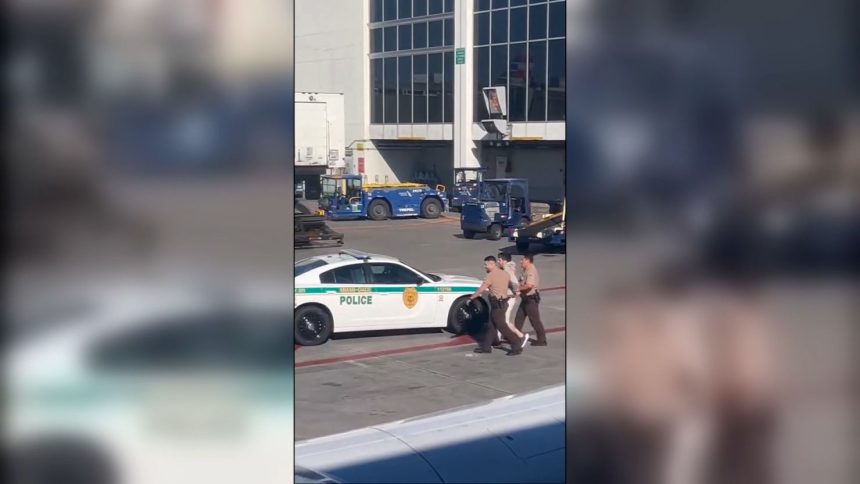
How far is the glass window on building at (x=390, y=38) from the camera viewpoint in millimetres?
39812

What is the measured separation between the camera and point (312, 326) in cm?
1198

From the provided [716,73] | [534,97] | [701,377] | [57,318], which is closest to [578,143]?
[716,73]

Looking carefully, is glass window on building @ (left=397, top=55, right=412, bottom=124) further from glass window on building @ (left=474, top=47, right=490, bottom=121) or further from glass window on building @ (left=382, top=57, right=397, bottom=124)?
glass window on building @ (left=474, top=47, right=490, bottom=121)

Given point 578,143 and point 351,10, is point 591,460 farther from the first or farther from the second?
point 351,10

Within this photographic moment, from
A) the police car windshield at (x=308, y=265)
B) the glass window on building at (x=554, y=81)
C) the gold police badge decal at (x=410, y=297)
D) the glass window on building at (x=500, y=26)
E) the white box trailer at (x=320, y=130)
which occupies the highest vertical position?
the glass window on building at (x=500, y=26)

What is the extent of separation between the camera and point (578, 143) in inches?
105

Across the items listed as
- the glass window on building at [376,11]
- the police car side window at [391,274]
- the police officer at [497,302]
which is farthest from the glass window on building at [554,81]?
the police officer at [497,302]

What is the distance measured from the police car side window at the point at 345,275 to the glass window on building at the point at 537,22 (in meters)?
23.5

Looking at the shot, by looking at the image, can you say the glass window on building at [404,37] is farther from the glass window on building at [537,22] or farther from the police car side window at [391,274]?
the police car side window at [391,274]

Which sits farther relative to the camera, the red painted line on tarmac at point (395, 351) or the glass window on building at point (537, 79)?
the glass window on building at point (537, 79)

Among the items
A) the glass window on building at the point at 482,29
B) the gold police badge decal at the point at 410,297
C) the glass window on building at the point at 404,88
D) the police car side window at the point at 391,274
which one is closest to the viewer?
the police car side window at the point at 391,274

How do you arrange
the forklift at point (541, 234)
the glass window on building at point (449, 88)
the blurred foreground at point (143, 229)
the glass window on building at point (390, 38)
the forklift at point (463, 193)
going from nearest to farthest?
1. the blurred foreground at point (143, 229)
2. the forklift at point (541, 234)
3. the forklift at point (463, 193)
4. the glass window on building at point (449, 88)
5. the glass window on building at point (390, 38)

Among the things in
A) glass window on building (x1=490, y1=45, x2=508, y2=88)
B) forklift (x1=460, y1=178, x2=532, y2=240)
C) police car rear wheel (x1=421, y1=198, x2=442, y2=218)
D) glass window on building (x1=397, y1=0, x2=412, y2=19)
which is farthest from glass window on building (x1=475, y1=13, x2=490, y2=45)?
forklift (x1=460, y1=178, x2=532, y2=240)

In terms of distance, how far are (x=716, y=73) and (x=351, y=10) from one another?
39827mm
